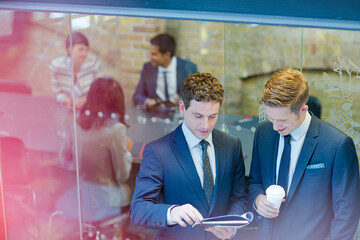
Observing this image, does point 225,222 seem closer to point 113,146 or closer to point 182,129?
point 182,129

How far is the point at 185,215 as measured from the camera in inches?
65.7

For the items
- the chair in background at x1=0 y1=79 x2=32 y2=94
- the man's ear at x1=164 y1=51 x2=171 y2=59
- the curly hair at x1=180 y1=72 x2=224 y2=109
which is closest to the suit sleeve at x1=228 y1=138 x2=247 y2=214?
the curly hair at x1=180 y1=72 x2=224 y2=109

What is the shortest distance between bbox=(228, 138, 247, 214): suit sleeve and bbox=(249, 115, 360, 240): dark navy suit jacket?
0.13m

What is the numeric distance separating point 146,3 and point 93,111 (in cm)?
199

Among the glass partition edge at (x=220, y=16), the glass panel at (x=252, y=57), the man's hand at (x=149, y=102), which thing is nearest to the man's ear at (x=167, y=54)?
the man's hand at (x=149, y=102)

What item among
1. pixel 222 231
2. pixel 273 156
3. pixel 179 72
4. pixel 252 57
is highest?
pixel 252 57

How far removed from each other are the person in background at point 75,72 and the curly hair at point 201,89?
2098 mm

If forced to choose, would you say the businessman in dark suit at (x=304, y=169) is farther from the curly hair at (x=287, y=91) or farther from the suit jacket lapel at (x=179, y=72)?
the suit jacket lapel at (x=179, y=72)

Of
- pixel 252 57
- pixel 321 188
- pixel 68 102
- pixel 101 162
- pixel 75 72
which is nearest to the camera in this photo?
pixel 321 188

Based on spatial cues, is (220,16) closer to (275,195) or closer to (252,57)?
(275,195)

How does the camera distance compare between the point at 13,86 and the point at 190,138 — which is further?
the point at 13,86

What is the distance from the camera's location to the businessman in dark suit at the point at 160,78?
14.8 ft

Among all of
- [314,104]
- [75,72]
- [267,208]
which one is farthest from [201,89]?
[75,72]

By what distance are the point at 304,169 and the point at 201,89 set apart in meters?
0.57
